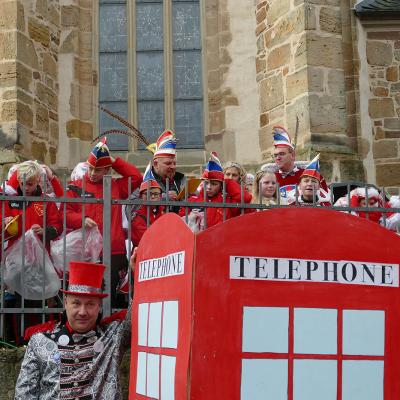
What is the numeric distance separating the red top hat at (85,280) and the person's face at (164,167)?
2.37m

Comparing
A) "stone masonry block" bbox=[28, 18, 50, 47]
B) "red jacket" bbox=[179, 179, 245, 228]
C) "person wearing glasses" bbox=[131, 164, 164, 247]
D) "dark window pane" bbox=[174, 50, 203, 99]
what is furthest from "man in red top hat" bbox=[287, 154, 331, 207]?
"stone masonry block" bbox=[28, 18, 50, 47]

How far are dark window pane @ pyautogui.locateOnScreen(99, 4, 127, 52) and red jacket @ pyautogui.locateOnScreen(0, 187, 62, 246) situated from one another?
656 centimetres

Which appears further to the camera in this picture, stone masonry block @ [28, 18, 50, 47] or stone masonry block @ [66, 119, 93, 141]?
stone masonry block @ [66, 119, 93, 141]

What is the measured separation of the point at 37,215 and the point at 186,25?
6854mm

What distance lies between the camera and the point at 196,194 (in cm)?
575

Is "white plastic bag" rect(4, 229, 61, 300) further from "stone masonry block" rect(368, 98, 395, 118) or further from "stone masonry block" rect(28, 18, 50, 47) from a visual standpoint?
"stone masonry block" rect(368, 98, 395, 118)

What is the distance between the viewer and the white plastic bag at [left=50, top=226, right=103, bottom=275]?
5.21 m

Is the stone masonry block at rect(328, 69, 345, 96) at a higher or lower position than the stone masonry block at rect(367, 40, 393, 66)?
lower

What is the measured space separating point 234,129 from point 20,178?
6.16 metres

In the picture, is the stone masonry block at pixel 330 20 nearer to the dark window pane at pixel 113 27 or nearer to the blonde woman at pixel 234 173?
the dark window pane at pixel 113 27

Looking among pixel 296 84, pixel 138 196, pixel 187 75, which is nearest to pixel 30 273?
pixel 138 196

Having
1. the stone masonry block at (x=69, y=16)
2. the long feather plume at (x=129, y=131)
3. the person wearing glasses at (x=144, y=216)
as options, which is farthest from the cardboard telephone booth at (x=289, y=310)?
the stone masonry block at (x=69, y=16)

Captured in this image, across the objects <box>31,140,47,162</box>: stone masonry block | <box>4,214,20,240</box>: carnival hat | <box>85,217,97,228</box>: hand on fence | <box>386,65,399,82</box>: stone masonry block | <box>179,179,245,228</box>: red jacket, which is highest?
<box>386,65,399,82</box>: stone masonry block

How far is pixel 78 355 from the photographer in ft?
12.4
